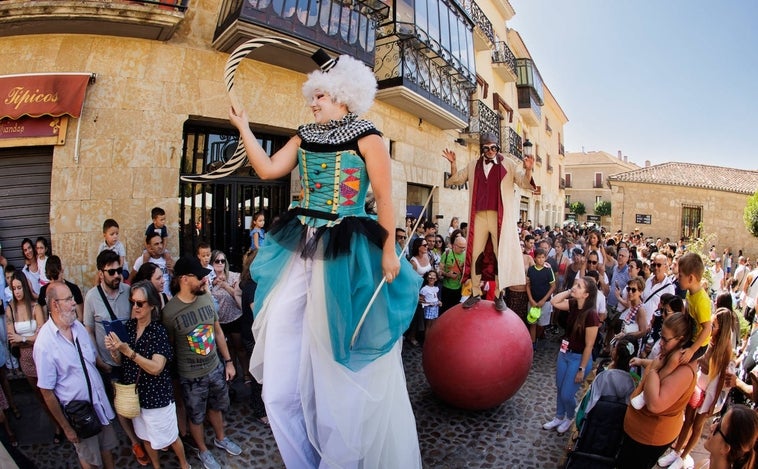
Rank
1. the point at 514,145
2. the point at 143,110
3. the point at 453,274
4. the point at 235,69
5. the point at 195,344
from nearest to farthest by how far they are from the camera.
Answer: the point at 235,69 < the point at 195,344 < the point at 143,110 < the point at 453,274 < the point at 514,145

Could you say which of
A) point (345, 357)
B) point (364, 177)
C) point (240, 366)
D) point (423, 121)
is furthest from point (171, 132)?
point (423, 121)

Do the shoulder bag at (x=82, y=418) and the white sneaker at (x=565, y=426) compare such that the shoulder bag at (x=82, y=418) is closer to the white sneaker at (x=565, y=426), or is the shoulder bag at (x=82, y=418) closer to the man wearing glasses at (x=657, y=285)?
the white sneaker at (x=565, y=426)

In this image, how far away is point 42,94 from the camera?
19.0 ft

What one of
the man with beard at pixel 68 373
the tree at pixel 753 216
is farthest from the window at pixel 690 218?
the man with beard at pixel 68 373

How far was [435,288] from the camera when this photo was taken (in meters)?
6.55

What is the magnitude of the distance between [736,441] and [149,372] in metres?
3.61

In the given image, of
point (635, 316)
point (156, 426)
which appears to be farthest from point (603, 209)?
point (156, 426)

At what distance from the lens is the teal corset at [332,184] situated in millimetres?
2178

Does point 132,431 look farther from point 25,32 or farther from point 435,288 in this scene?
point 25,32

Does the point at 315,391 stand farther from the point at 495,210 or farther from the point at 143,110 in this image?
the point at 143,110

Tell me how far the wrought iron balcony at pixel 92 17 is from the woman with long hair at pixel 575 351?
6.39m

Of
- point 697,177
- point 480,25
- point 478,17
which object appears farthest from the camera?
point 697,177

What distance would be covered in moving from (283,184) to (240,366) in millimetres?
4596

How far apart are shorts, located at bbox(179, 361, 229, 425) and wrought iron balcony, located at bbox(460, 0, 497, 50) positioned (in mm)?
14890
